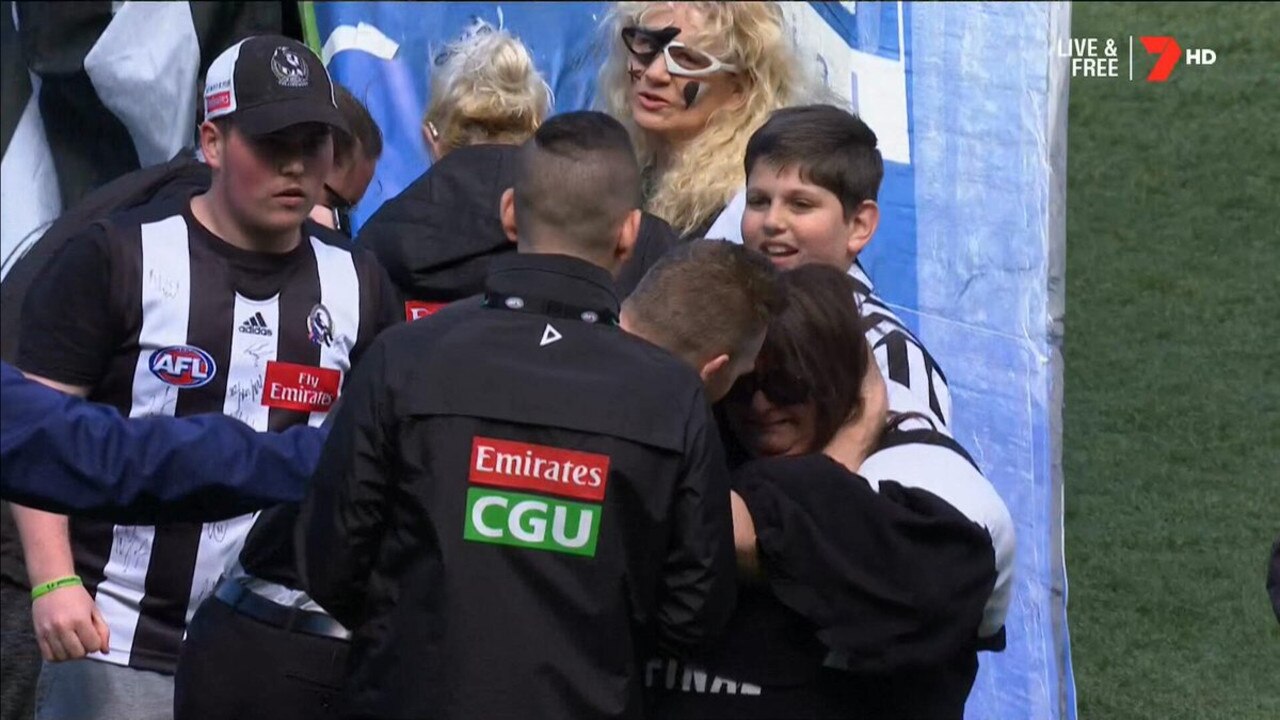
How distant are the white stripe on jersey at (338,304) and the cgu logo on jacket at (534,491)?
77 centimetres

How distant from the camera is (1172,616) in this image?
515 cm

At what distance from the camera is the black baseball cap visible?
9.36 feet

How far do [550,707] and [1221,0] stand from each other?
25.6ft

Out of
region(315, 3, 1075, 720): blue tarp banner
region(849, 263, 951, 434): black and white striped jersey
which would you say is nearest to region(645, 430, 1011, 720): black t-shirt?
region(849, 263, 951, 434): black and white striped jersey

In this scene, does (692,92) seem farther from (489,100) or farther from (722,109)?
(489,100)

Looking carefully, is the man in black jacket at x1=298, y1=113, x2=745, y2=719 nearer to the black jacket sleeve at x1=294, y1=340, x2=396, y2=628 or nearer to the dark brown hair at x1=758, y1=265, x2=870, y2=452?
the black jacket sleeve at x1=294, y1=340, x2=396, y2=628

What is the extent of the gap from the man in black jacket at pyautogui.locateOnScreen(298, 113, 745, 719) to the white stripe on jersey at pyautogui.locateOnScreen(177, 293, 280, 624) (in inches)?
23.7

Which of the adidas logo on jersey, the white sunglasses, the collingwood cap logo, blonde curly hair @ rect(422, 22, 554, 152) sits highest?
the white sunglasses

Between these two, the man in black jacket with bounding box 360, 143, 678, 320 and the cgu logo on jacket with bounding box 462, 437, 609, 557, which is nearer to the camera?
the cgu logo on jacket with bounding box 462, 437, 609, 557

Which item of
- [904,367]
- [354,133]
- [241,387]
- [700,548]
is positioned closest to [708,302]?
[700,548]

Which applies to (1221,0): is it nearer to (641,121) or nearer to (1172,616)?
(1172,616)

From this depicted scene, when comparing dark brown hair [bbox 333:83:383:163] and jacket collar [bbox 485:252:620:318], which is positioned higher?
dark brown hair [bbox 333:83:383:163]

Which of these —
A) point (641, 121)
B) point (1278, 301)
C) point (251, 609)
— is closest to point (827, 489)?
point (251, 609)

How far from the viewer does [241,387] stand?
285 cm
